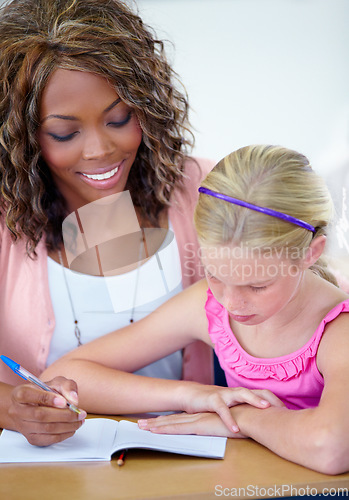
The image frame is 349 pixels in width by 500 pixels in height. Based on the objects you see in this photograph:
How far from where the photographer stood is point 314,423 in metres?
1.04

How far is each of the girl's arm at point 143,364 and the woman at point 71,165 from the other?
0.45 feet

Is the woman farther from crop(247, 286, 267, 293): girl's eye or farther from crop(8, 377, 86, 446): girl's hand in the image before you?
crop(247, 286, 267, 293): girl's eye

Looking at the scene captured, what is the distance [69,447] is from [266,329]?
0.46 meters

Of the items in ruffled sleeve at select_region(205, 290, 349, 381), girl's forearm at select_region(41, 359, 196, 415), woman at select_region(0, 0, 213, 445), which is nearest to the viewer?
ruffled sleeve at select_region(205, 290, 349, 381)

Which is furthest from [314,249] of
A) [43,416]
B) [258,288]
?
[43,416]

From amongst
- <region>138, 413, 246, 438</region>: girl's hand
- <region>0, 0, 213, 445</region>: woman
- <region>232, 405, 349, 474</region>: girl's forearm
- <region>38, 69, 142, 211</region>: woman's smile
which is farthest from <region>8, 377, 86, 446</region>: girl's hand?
<region>38, 69, 142, 211</region>: woman's smile

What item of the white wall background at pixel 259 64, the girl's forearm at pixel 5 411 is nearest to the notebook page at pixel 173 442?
the girl's forearm at pixel 5 411

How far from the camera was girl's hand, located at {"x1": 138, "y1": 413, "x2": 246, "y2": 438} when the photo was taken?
117 cm

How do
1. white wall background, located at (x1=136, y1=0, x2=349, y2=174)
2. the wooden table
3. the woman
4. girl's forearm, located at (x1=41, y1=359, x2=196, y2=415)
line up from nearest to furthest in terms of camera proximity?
the wooden table → girl's forearm, located at (x1=41, y1=359, x2=196, y2=415) → the woman → white wall background, located at (x1=136, y1=0, x2=349, y2=174)

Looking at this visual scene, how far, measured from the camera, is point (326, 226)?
1.19m

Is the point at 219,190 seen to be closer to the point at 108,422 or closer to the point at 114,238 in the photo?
the point at 108,422

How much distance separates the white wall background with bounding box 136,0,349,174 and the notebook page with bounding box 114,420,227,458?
201cm

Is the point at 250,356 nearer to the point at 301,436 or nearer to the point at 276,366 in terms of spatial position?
the point at 276,366

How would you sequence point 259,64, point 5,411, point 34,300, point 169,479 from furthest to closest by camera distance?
1. point 259,64
2. point 34,300
3. point 5,411
4. point 169,479
